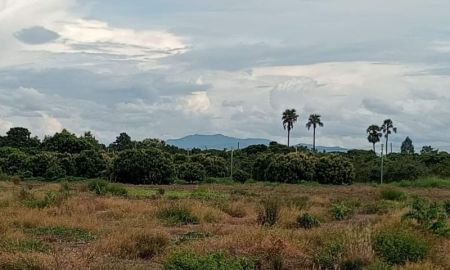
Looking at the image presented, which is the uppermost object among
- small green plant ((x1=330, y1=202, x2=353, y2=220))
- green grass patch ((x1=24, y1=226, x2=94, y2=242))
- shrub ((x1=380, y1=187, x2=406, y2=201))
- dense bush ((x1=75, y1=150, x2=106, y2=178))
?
dense bush ((x1=75, y1=150, x2=106, y2=178))

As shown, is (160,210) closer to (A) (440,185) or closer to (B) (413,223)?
(B) (413,223)

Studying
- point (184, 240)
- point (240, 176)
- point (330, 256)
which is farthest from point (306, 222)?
point (240, 176)

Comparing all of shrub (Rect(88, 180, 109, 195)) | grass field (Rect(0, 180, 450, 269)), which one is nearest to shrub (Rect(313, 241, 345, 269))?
grass field (Rect(0, 180, 450, 269))

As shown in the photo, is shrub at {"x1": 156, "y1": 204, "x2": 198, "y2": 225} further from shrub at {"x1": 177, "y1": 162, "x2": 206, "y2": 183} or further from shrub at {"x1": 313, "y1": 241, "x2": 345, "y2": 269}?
shrub at {"x1": 177, "y1": 162, "x2": 206, "y2": 183}

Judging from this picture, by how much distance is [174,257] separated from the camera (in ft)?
36.0

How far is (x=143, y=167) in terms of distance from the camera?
56.8 meters

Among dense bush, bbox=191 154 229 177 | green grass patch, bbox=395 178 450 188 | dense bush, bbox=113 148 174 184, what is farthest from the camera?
dense bush, bbox=191 154 229 177

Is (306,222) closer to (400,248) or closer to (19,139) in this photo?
(400,248)

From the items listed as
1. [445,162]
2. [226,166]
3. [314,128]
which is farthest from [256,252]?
[314,128]

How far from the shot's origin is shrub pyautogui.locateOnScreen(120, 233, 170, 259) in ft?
45.7

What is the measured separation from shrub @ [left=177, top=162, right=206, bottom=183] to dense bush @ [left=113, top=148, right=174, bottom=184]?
4662 mm

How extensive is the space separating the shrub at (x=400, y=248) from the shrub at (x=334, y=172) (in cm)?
4906

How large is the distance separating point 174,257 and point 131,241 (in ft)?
11.4

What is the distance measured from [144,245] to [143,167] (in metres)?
42.9
